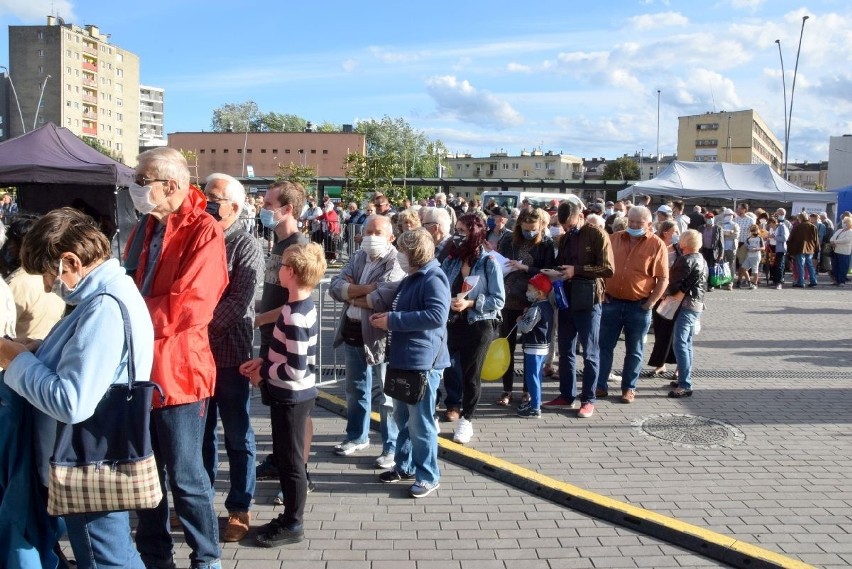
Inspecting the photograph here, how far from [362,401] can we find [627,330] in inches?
114

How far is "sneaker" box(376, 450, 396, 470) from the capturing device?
543 cm

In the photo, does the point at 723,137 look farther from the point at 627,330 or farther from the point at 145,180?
the point at 145,180

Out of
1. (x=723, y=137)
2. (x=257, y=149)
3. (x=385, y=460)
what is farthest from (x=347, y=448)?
(x=723, y=137)

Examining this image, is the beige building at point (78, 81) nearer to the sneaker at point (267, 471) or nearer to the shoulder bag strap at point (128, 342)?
the sneaker at point (267, 471)

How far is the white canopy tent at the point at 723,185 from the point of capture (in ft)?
77.3

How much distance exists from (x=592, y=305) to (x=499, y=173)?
159235 millimetres

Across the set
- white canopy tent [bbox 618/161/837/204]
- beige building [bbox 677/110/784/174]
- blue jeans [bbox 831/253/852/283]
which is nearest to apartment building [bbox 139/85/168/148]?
beige building [bbox 677/110/784/174]

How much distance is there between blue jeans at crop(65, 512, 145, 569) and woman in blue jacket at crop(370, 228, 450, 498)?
2.06 m

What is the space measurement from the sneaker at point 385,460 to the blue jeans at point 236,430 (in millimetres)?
1262

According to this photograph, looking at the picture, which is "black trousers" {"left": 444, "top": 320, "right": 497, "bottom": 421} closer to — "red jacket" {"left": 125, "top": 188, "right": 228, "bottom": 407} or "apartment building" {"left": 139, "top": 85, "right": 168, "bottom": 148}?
"red jacket" {"left": 125, "top": 188, "right": 228, "bottom": 407}

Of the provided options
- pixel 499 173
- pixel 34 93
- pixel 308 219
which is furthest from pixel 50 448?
pixel 499 173

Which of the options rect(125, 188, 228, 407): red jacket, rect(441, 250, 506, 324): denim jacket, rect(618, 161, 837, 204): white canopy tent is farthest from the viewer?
rect(618, 161, 837, 204): white canopy tent

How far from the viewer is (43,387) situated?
269 centimetres

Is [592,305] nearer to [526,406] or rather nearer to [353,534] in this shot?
[526,406]
